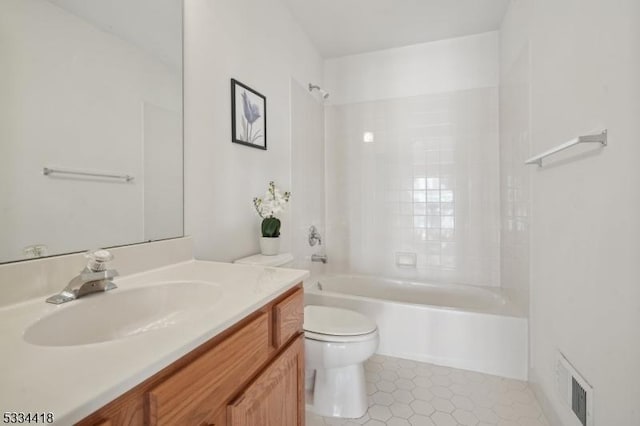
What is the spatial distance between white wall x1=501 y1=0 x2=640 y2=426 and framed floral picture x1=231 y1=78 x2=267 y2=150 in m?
1.49

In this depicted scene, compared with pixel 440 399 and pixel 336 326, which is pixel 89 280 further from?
pixel 440 399

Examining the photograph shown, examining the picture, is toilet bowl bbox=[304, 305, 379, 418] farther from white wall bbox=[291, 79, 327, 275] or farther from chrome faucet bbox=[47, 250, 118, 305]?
chrome faucet bbox=[47, 250, 118, 305]

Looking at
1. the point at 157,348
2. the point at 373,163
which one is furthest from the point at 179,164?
the point at 373,163

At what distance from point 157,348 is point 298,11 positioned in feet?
7.90

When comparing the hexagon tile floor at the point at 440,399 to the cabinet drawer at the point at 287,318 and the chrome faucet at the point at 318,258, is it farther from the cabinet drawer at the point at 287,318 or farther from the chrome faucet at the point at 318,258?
the chrome faucet at the point at 318,258

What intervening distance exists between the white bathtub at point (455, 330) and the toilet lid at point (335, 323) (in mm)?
448

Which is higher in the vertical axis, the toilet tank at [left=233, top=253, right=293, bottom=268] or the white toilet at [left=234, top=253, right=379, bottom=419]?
the toilet tank at [left=233, top=253, right=293, bottom=268]

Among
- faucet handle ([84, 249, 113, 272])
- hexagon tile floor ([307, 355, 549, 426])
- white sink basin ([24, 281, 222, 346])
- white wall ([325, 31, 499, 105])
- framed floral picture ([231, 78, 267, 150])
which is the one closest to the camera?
white sink basin ([24, 281, 222, 346])

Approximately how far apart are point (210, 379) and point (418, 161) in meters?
2.45

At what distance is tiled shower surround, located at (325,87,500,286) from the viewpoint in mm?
2451

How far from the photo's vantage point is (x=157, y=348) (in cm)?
49

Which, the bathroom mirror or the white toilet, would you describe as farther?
the white toilet

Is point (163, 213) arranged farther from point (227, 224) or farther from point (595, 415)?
point (595, 415)

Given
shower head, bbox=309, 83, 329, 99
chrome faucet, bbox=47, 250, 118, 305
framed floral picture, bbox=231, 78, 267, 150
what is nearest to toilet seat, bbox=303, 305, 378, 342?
chrome faucet, bbox=47, 250, 118, 305
